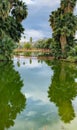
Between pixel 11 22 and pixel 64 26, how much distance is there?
9290 millimetres

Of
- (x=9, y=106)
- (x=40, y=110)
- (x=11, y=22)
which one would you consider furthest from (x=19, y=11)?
(x=40, y=110)

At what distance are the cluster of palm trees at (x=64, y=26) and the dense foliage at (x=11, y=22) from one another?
609 cm

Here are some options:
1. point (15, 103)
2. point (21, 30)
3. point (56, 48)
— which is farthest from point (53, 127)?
point (56, 48)

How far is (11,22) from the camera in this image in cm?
4456

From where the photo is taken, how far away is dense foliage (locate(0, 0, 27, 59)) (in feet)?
130

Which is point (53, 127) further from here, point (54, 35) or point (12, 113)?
point (54, 35)

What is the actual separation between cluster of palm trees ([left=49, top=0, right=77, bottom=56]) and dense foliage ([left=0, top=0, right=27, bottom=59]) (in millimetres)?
6090

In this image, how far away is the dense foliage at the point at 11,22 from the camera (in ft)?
130

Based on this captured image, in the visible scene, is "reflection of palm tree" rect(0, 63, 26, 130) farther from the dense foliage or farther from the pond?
the dense foliage

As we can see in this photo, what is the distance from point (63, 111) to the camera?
10227 millimetres

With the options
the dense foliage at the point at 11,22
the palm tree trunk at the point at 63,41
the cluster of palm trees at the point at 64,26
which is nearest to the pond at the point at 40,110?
the dense foliage at the point at 11,22

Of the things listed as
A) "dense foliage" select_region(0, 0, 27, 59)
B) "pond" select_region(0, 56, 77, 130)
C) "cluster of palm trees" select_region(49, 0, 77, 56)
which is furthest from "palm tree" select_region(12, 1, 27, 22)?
"pond" select_region(0, 56, 77, 130)

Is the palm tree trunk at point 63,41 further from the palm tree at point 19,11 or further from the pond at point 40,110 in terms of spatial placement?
the pond at point 40,110

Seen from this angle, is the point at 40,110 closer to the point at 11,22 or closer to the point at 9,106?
the point at 9,106
